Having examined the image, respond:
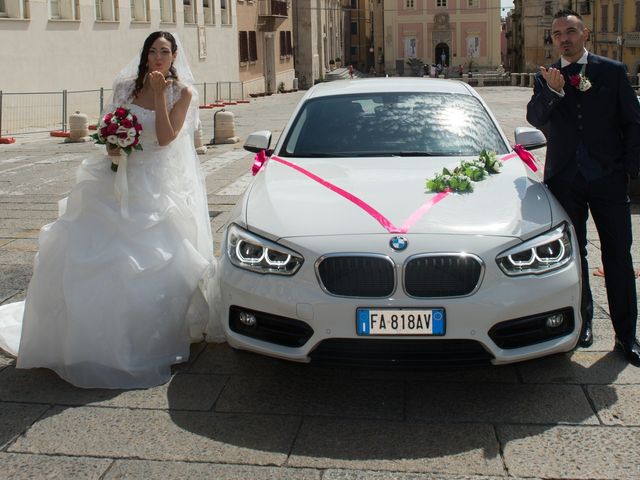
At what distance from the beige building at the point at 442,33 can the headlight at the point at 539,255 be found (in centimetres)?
8046

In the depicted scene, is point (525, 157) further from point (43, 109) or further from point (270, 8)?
point (270, 8)

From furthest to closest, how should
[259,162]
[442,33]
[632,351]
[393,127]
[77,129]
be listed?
[442,33]
[77,129]
[259,162]
[393,127]
[632,351]

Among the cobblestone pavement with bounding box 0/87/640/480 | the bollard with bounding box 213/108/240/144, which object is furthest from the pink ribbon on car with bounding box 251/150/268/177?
the bollard with bounding box 213/108/240/144

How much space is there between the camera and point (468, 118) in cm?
574

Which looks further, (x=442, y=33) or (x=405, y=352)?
(x=442, y=33)

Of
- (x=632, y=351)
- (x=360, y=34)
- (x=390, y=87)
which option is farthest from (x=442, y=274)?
(x=360, y=34)

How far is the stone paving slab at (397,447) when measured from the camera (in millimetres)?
3582

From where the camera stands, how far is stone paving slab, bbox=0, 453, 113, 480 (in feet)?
11.7

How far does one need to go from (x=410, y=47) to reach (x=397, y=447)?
276 feet

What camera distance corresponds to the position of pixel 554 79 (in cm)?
457

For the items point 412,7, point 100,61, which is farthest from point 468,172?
point 412,7

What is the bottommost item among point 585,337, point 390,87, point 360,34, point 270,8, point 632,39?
point 585,337

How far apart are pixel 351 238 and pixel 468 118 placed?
2011 millimetres

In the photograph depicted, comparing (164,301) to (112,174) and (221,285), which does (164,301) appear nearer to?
(221,285)
